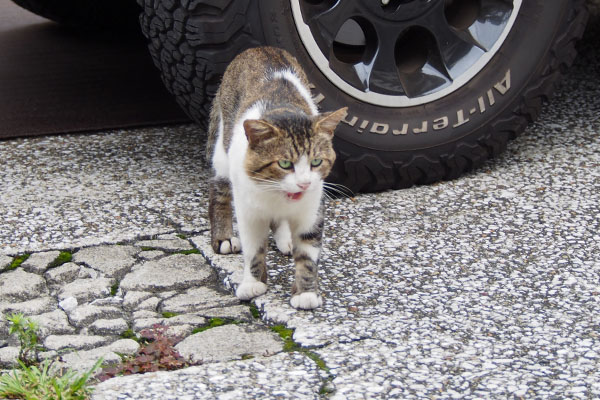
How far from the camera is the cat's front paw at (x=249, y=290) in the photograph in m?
2.59

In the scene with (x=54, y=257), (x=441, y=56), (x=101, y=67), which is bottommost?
(x=54, y=257)

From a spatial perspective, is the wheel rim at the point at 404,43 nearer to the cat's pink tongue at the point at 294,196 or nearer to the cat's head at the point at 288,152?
the cat's head at the point at 288,152

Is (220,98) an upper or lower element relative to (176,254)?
upper

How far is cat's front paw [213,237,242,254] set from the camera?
294 centimetres

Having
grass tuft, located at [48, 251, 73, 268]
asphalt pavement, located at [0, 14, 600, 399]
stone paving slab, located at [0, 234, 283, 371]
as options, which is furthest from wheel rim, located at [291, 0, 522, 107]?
grass tuft, located at [48, 251, 73, 268]

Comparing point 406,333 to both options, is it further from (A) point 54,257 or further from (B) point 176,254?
(A) point 54,257

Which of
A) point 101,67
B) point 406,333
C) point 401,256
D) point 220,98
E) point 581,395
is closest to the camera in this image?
point 581,395

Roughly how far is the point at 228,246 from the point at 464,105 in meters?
1.11

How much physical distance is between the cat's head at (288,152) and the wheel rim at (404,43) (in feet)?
2.08

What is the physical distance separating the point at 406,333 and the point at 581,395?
508mm

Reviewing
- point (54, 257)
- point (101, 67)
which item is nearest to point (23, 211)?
point (54, 257)

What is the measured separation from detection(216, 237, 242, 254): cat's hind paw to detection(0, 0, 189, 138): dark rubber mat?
142 centimetres

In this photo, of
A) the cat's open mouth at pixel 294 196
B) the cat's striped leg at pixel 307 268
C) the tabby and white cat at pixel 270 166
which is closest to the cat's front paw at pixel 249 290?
the tabby and white cat at pixel 270 166

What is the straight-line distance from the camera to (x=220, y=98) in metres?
3.08
